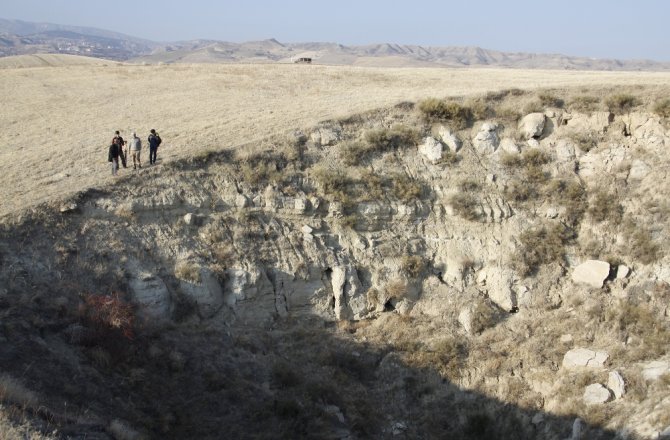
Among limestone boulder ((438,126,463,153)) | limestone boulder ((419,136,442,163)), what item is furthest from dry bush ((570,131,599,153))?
limestone boulder ((419,136,442,163))

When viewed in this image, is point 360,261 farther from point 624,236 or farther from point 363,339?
point 624,236

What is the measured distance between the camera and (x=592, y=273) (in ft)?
65.1

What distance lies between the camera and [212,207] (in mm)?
19734

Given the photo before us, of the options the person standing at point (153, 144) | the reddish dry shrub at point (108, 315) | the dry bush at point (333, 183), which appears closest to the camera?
the reddish dry shrub at point (108, 315)

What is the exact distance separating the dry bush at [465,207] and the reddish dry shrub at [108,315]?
39.4ft

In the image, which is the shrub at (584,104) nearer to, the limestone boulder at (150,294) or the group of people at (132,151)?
the group of people at (132,151)

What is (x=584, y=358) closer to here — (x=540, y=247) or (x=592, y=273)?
(x=592, y=273)

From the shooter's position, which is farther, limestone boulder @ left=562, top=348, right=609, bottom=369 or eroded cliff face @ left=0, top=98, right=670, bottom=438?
eroded cliff face @ left=0, top=98, right=670, bottom=438

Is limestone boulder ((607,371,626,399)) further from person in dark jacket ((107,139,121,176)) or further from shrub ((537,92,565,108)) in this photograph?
person in dark jacket ((107,139,121,176))

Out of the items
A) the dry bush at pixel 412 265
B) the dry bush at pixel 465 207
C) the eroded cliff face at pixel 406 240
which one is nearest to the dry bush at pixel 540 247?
the eroded cliff face at pixel 406 240

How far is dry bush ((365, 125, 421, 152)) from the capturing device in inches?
900

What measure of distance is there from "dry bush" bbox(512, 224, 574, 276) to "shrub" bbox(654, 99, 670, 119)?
649 cm

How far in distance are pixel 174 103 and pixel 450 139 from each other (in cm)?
1407

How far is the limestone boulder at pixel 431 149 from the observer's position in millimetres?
22828
